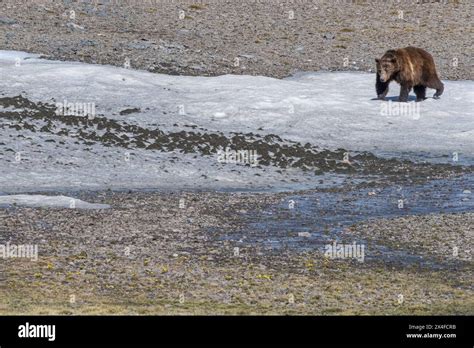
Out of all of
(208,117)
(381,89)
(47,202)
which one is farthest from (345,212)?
(381,89)

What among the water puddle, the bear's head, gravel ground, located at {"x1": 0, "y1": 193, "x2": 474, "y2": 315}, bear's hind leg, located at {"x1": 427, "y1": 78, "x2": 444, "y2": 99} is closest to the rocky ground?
gravel ground, located at {"x1": 0, "y1": 193, "x2": 474, "y2": 315}

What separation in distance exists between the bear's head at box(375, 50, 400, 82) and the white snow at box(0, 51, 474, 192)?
3.45ft

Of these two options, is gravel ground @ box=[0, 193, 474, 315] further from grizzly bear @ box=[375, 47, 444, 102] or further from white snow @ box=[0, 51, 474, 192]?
grizzly bear @ box=[375, 47, 444, 102]

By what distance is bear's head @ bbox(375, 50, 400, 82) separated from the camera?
36375mm

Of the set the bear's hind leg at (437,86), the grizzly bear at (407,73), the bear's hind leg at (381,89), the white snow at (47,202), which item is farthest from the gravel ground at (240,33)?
the white snow at (47,202)

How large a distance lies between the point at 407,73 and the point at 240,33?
14.0 m

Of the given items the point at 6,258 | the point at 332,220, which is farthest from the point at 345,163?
the point at 6,258

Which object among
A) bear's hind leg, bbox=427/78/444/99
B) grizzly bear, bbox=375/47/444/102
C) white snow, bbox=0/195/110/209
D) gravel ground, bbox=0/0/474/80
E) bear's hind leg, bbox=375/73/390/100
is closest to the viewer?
white snow, bbox=0/195/110/209

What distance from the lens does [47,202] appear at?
23750mm

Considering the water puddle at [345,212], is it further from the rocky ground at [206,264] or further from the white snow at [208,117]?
the white snow at [208,117]

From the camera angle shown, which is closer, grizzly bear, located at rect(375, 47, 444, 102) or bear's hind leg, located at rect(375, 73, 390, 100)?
grizzly bear, located at rect(375, 47, 444, 102)

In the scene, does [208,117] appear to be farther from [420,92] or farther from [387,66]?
[420,92]

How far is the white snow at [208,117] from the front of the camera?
28.2m
